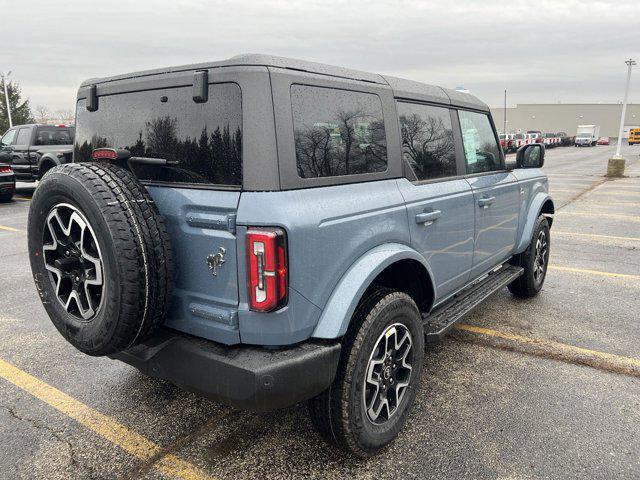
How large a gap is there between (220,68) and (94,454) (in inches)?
81.6

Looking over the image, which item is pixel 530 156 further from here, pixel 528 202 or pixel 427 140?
pixel 427 140

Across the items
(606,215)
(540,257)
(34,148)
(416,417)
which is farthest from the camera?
(34,148)

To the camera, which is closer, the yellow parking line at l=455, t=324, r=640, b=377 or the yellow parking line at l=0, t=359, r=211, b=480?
the yellow parking line at l=0, t=359, r=211, b=480

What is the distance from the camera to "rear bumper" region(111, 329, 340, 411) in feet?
6.76

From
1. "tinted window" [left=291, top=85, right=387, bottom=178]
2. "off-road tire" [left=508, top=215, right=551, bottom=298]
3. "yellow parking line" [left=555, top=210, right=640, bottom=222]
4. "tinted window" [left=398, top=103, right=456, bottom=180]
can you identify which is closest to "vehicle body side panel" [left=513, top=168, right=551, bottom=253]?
"off-road tire" [left=508, top=215, right=551, bottom=298]

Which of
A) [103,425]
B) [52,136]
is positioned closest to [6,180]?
[52,136]

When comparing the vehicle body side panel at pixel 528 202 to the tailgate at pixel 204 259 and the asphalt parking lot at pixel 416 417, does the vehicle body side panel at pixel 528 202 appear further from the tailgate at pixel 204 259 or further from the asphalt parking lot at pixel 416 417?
the tailgate at pixel 204 259

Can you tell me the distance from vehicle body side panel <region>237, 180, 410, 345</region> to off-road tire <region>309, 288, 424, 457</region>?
0.27 meters

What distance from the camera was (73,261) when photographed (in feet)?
7.57

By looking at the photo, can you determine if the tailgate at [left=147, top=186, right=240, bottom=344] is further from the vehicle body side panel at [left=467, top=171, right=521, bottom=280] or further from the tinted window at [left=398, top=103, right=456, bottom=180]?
the vehicle body side panel at [left=467, top=171, right=521, bottom=280]

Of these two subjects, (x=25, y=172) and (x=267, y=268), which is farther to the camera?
(x=25, y=172)

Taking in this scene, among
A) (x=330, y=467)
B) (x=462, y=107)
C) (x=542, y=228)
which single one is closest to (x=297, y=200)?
(x=330, y=467)

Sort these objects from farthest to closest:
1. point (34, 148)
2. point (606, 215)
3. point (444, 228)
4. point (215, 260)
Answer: point (34, 148)
point (606, 215)
point (444, 228)
point (215, 260)

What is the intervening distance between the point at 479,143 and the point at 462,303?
1.29 metres
